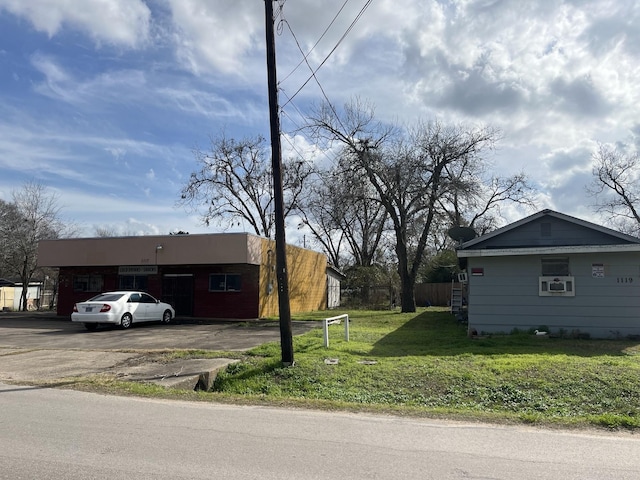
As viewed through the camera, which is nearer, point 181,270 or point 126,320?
point 126,320

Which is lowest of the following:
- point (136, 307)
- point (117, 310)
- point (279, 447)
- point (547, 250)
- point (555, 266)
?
point (279, 447)

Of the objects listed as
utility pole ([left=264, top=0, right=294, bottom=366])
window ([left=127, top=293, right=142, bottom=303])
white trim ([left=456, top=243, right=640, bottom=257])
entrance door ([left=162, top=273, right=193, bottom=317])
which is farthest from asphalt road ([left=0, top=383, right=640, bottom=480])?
entrance door ([left=162, top=273, right=193, bottom=317])

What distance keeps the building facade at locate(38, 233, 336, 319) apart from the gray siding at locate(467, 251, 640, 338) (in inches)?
466

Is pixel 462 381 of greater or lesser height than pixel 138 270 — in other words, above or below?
below

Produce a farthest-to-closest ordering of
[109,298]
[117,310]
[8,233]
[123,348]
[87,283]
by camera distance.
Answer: [8,233]
[87,283]
[109,298]
[117,310]
[123,348]

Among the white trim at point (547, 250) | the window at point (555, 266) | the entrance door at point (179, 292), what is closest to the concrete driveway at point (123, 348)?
the entrance door at point (179, 292)

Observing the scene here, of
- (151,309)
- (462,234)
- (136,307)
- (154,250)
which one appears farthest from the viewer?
(154,250)

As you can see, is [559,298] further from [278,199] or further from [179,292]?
[179,292]

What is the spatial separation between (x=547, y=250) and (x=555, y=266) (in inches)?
31.1

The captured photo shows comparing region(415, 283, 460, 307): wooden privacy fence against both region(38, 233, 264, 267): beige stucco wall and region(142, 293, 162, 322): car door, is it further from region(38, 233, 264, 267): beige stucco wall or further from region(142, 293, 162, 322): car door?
region(142, 293, 162, 322): car door

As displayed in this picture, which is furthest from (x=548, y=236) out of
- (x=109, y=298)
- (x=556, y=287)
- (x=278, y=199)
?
(x=109, y=298)

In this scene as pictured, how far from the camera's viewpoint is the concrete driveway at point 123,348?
10.4 m

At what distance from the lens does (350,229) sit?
1917 inches

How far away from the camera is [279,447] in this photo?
5551 millimetres
